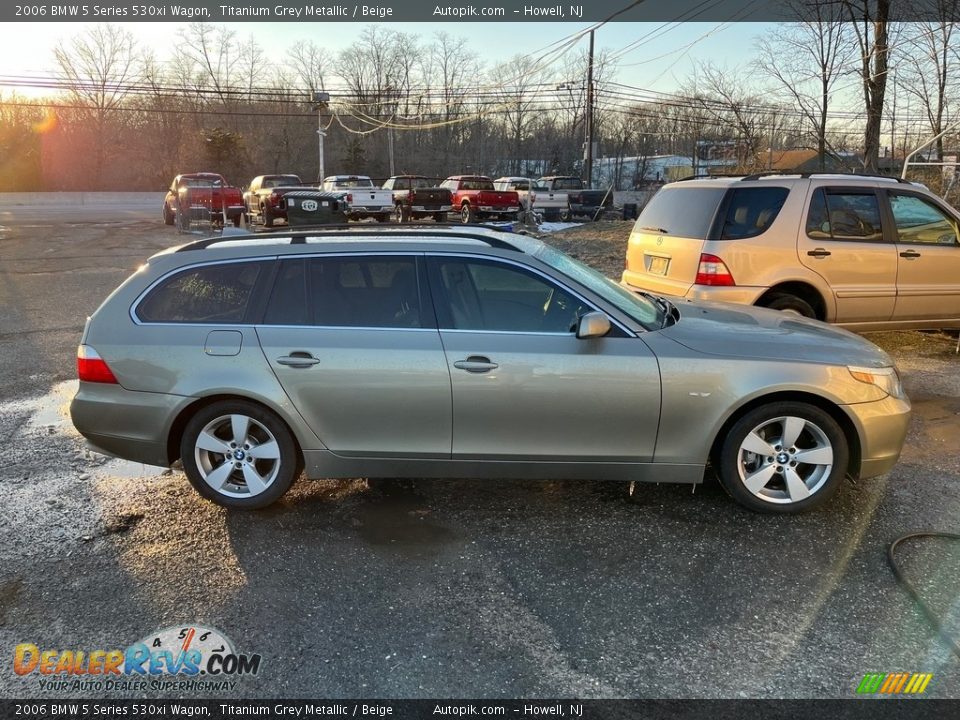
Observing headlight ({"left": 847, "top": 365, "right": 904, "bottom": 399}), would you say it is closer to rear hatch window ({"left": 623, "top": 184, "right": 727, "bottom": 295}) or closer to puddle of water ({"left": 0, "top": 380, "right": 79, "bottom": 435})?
rear hatch window ({"left": 623, "top": 184, "right": 727, "bottom": 295})

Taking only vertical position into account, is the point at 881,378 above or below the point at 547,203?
below

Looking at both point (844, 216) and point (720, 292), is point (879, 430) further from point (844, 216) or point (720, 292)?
point (844, 216)

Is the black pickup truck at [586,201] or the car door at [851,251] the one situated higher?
the black pickup truck at [586,201]

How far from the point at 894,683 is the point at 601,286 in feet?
8.03

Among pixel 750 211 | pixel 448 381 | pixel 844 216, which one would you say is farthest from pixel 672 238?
pixel 448 381

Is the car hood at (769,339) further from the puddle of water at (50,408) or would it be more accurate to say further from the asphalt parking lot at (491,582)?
the puddle of water at (50,408)

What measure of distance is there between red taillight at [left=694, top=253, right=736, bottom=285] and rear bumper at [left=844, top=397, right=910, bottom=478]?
282cm

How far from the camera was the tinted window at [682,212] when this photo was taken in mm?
6637

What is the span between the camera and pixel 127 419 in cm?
386

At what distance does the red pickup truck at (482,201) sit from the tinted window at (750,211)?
17.3m

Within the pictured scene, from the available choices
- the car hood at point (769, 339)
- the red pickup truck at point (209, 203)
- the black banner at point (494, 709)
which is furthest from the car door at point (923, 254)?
the red pickup truck at point (209, 203)

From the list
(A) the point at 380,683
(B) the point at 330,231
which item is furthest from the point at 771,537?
(B) the point at 330,231

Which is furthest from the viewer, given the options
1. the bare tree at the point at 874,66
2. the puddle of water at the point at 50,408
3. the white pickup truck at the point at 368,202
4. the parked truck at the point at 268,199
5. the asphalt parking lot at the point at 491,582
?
the white pickup truck at the point at 368,202

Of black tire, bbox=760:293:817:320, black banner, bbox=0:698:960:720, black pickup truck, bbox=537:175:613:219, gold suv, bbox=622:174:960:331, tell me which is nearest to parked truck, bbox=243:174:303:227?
black pickup truck, bbox=537:175:613:219
